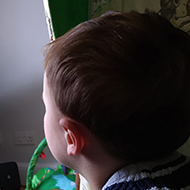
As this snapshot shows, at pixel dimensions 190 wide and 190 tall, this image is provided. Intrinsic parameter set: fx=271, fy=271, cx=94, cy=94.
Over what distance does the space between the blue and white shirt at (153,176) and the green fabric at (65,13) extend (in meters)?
0.47

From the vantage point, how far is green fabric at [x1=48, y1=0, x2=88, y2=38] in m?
0.82

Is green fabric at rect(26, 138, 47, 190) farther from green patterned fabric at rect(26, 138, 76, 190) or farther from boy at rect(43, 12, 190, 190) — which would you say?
boy at rect(43, 12, 190, 190)

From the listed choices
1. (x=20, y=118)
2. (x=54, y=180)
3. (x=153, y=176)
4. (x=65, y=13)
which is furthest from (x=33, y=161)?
(x=153, y=176)

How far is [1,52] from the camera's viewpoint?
75.4 inches

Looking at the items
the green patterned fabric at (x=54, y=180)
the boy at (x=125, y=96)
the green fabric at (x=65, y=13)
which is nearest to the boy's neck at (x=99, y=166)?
the boy at (x=125, y=96)

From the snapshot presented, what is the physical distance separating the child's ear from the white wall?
1.23 meters

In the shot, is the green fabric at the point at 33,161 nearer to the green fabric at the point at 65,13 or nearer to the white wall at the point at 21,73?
the white wall at the point at 21,73

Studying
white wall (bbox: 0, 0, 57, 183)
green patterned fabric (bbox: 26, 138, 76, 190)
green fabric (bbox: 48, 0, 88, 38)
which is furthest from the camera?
white wall (bbox: 0, 0, 57, 183)

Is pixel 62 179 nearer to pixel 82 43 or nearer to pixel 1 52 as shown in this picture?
pixel 1 52

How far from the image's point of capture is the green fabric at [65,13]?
82cm

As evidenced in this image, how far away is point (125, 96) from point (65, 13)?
0.45 metres

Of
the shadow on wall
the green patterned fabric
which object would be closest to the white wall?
the shadow on wall

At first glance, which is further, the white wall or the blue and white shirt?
the white wall

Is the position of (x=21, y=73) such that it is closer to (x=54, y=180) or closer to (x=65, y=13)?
(x=54, y=180)
